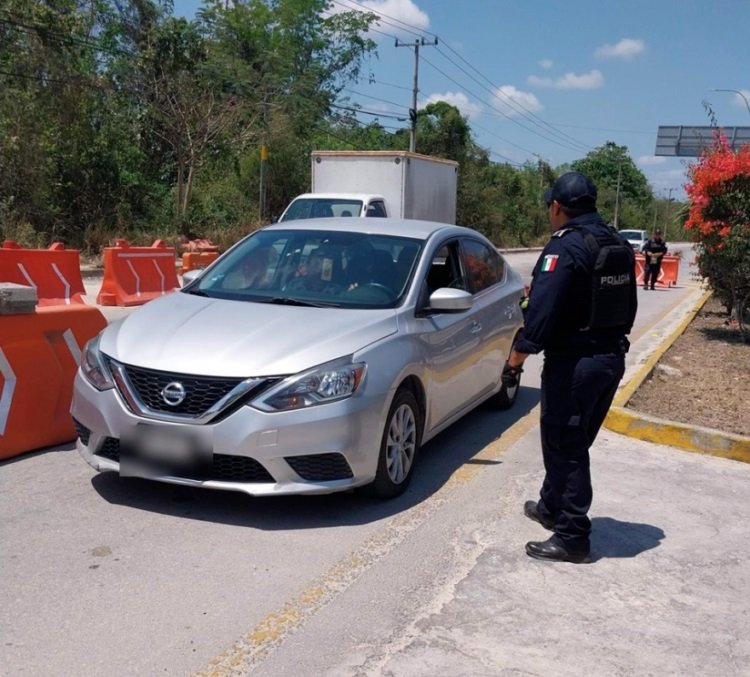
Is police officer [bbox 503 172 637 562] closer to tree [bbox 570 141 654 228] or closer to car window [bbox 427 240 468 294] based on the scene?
car window [bbox 427 240 468 294]

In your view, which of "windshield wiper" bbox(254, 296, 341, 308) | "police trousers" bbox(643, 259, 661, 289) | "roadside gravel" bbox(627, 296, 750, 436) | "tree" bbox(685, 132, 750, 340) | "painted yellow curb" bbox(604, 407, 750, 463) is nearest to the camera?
"windshield wiper" bbox(254, 296, 341, 308)

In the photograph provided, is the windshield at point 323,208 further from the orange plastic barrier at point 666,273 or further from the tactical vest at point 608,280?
the orange plastic barrier at point 666,273

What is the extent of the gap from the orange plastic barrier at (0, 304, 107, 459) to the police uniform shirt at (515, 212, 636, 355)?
336 cm

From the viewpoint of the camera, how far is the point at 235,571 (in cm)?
407

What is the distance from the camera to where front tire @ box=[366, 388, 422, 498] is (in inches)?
194

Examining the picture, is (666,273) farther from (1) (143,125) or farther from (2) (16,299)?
(2) (16,299)

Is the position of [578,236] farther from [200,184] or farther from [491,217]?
[491,217]

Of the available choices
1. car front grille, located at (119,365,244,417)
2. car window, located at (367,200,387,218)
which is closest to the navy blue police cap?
car front grille, located at (119,365,244,417)

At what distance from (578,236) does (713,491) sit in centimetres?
250

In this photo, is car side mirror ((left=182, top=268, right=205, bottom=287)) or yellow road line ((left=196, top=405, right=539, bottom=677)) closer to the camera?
yellow road line ((left=196, top=405, right=539, bottom=677))

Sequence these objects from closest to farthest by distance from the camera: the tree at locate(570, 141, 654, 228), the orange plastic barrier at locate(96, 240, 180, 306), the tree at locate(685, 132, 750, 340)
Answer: the tree at locate(685, 132, 750, 340), the orange plastic barrier at locate(96, 240, 180, 306), the tree at locate(570, 141, 654, 228)

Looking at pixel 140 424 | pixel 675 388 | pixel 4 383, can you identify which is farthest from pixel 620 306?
pixel 675 388

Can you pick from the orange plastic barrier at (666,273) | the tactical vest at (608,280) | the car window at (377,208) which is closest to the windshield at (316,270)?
the tactical vest at (608,280)

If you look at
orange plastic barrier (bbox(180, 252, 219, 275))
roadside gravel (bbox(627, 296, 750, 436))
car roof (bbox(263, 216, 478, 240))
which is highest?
car roof (bbox(263, 216, 478, 240))
